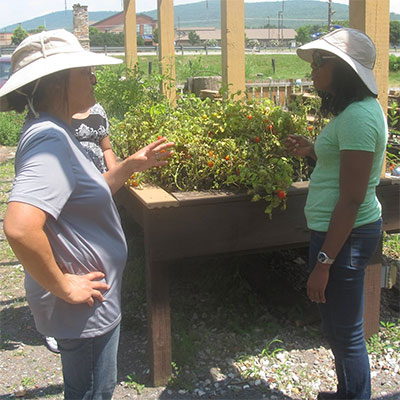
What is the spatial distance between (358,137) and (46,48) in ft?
3.77

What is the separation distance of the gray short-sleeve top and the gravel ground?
1296 mm

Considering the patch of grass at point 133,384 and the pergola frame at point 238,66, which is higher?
the pergola frame at point 238,66

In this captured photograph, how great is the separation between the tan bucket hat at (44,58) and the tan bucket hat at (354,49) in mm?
902

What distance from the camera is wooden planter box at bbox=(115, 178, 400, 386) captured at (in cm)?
281

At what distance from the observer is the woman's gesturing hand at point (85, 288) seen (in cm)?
169

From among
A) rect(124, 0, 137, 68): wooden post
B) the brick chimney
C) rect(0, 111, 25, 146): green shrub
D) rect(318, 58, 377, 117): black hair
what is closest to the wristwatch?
rect(318, 58, 377, 117): black hair

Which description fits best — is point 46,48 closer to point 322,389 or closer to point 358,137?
point 358,137

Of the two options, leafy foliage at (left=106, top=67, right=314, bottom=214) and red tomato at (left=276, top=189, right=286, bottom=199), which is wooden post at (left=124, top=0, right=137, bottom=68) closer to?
leafy foliage at (left=106, top=67, right=314, bottom=214)

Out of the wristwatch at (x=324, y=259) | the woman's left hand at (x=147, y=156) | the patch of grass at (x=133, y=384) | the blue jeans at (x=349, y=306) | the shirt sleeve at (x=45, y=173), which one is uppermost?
the shirt sleeve at (x=45, y=173)

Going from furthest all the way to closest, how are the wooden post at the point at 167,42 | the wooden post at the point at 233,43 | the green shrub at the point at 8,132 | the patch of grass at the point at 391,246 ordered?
the green shrub at the point at 8,132
the wooden post at the point at 167,42
the patch of grass at the point at 391,246
the wooden post at the point at 233,43

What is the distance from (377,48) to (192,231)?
4.72 ft

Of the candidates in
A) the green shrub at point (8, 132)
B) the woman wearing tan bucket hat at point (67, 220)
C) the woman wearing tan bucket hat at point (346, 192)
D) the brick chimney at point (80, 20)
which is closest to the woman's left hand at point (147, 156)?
the woman wearing tan bucket hat at point (67, 220)

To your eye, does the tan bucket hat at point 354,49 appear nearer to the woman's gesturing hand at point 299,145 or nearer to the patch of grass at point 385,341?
the woman's gesturing hand at point 299,145

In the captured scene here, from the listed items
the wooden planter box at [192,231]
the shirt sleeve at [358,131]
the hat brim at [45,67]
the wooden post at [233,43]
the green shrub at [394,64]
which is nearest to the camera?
the hat brim at [45,67]
